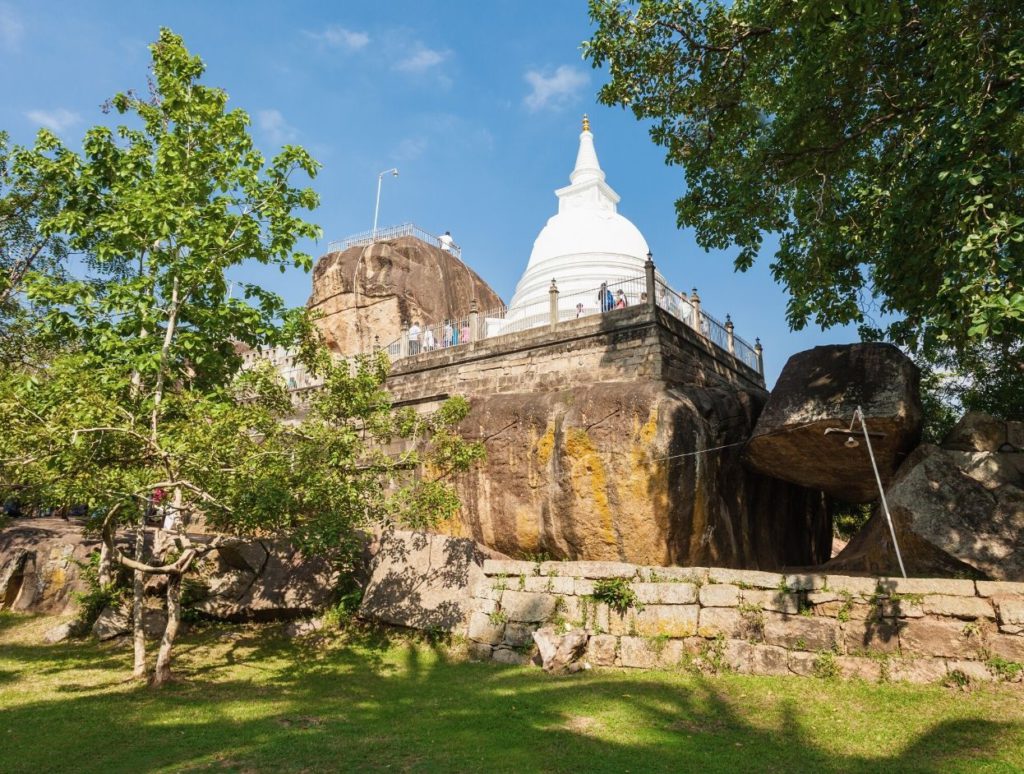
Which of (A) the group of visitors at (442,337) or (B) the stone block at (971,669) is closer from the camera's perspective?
(B) the stone block at (971,669)

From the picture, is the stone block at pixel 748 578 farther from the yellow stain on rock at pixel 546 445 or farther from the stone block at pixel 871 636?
the yellow stain on rock at pixel 546 445

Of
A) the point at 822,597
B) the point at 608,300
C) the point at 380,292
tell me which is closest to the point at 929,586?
the point at 822,597

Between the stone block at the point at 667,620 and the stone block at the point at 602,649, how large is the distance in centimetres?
43

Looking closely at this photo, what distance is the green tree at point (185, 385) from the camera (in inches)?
329

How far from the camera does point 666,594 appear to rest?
377 inches

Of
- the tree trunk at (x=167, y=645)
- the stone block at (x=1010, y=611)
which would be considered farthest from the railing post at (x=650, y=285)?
the tree trunk at (x=167, y=645)

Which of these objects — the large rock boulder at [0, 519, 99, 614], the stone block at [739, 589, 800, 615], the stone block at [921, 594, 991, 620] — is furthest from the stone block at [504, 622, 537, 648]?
the large rock boulder at [0, 519, 99, 614]

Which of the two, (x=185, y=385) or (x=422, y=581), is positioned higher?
(x=185, y=385)

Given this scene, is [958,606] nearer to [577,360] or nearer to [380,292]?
[577,360]

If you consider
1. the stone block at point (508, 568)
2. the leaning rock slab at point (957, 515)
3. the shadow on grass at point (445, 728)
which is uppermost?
the leaning rock slab at point (957, 515)

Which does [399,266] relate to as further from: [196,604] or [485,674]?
[485,674]

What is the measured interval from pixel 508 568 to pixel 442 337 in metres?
10.2

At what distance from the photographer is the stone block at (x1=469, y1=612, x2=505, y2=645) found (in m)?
10.4

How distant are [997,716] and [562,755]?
4464 mm
